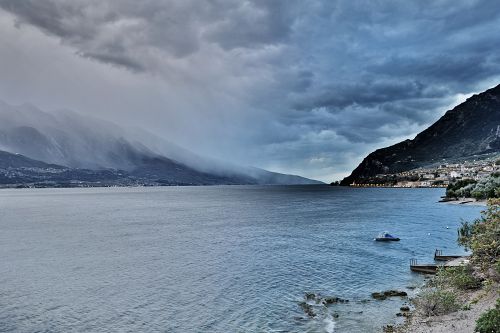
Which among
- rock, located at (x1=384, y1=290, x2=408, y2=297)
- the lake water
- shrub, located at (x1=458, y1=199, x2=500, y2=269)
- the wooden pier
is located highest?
shrub, located at (x1=458, y1=199, x2=500, y2=269)

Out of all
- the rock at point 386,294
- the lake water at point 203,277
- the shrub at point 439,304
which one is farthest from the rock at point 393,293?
the shrub at point 439,304

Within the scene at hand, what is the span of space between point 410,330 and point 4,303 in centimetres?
5081

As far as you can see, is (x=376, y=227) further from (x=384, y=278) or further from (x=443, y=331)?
(x=443, y=331)

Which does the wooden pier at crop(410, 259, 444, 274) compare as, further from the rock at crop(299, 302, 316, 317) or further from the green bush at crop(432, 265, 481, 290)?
the rock at crop(299, 302, 316, 317)

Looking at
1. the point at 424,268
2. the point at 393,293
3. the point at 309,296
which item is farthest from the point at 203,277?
the point at 424,268

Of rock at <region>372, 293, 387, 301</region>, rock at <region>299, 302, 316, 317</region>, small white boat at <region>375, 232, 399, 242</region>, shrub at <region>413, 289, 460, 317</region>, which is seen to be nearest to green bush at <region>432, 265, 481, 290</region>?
shrub at <region>413, 289, 460, 317</region>

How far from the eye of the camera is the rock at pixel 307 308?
47.5m

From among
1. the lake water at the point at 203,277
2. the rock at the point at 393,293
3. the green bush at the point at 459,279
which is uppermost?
the green bush at the point at 459,279

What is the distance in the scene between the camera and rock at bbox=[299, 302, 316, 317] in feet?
156

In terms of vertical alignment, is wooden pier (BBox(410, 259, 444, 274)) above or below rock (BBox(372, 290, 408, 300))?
above

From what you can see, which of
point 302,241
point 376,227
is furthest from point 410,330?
point 376,227

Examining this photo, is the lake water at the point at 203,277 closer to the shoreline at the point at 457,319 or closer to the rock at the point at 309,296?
the rock at the point at 309,296

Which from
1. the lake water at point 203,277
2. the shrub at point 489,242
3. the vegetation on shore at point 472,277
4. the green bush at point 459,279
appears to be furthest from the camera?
the green bush at point 459,279

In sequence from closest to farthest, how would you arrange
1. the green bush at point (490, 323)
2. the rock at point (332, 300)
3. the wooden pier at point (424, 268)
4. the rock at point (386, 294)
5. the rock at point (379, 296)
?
the green bush at point (490, 323) → the rock at point (332, 300) → the rock at point (379, 296) → the rock at point (386, 294) → the wooden pier at point (424, 268)
